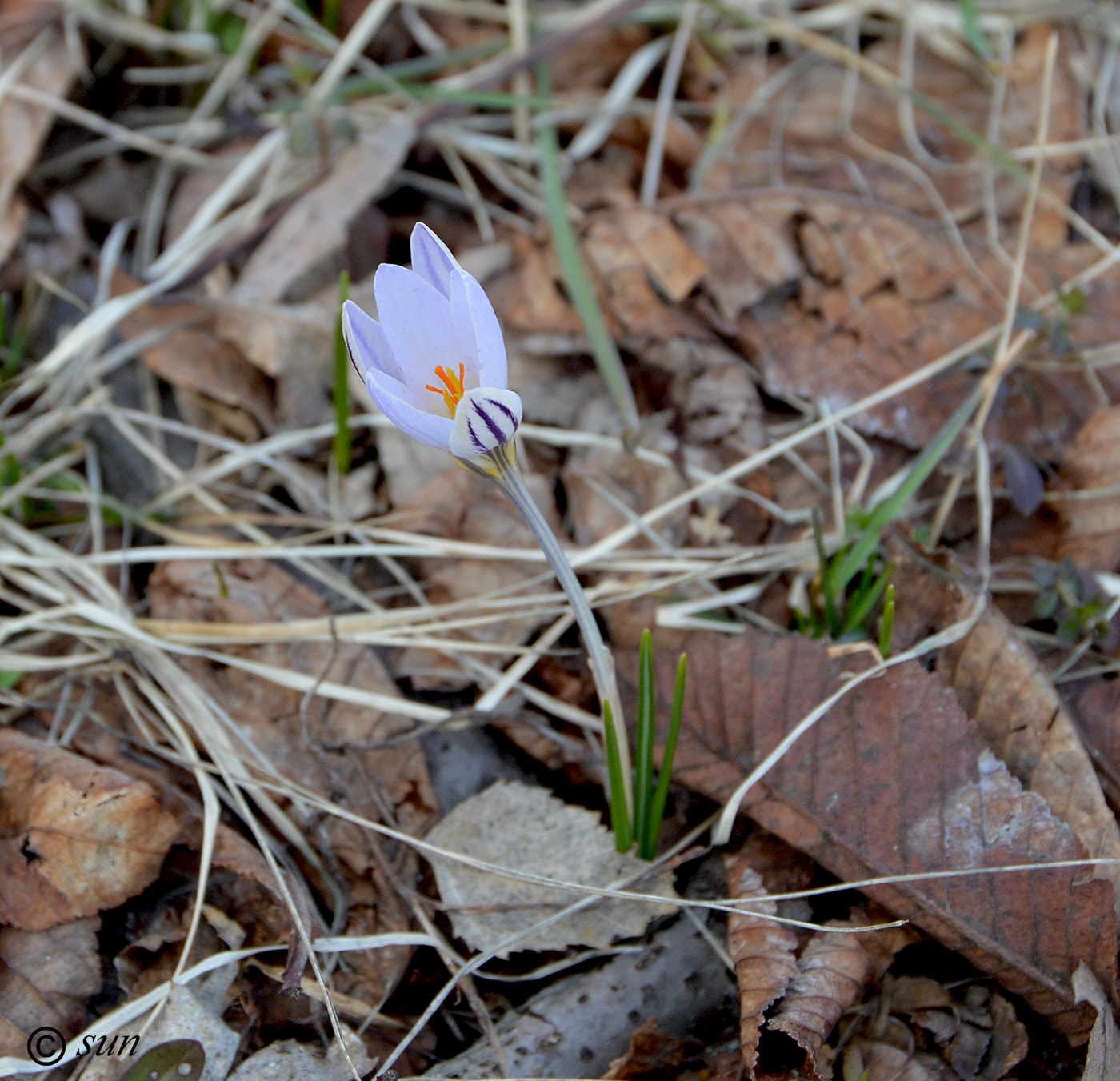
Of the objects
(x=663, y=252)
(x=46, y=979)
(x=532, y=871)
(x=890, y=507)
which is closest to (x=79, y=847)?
(x=46, y=979)

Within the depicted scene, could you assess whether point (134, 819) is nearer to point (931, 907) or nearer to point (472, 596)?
point (472, 596)

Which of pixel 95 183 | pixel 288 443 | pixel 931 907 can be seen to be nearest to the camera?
pixel 931 907

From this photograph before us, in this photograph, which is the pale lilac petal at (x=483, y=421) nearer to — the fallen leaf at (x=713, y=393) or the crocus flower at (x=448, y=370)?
the crocus flower at (x=448, y=370)

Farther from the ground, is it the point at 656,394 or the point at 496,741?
the point at 656,394

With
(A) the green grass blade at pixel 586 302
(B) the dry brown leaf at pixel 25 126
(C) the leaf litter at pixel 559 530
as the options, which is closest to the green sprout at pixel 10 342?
(C) the leaf litter at pixel 559 530

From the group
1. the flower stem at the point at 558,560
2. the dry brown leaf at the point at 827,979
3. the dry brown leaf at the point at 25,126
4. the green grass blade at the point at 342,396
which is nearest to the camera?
the flower stem at the point at 558,560

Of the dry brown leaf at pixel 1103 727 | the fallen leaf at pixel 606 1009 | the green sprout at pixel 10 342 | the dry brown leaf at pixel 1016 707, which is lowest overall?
the fallen leaf at pixel 606 1009

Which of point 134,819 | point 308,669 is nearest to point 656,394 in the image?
point 308,669
